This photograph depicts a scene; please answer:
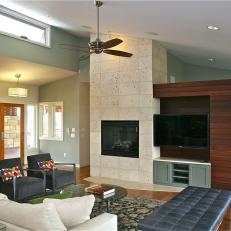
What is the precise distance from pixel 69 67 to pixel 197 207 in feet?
19.5

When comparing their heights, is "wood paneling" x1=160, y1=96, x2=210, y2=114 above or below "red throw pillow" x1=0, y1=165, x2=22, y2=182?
above

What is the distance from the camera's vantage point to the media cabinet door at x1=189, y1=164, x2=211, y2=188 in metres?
5.44

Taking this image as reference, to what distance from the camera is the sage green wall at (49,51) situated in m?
6.12

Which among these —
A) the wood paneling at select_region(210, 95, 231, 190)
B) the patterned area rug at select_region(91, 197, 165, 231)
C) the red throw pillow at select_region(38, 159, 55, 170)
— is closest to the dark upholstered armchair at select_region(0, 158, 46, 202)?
the red throw pillow at select_region(38, 159, 55, 170)

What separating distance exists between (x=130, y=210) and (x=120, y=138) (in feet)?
8.52

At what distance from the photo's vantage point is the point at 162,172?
19.6ft

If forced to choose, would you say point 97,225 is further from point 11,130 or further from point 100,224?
point 11,130

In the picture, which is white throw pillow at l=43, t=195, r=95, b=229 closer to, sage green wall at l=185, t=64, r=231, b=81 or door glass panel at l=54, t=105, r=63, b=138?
door glass panel at l=54, t=105, r=63, b=138

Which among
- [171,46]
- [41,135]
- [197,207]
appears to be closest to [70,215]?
[197,207]

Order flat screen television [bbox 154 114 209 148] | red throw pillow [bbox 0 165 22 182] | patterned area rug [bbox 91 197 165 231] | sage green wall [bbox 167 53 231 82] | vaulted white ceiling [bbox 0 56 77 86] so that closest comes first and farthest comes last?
patterned area rug [bbox 91 197 165 231]
red throw pillow [bbox 0 165 22 182]
flat screen television [bbox 154 114 209 148]
vaulted white ceiling [bbox 0 56 77 86]
sage green wall [bbox 167 53 231 82]

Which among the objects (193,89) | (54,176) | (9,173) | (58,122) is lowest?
(54,176)

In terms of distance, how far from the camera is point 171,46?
6.55 metres

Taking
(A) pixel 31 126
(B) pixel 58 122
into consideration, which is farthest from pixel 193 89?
(A) pixel 31 126

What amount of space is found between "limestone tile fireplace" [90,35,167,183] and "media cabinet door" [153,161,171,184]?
0.12m
